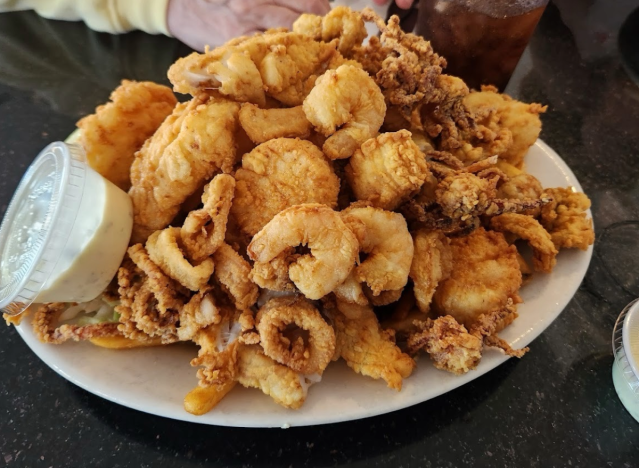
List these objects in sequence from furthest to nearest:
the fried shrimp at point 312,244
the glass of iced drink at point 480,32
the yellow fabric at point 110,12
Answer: the yellow fabric at point 110,12 → the glass of iced drink at point 480,32 → the fried shrimp at point 312,244

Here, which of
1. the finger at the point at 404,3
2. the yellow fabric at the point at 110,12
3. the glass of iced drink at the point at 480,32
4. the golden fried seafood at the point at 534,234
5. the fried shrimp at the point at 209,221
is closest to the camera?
the fried shrimp at the point at 209,221

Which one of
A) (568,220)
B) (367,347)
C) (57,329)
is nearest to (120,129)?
(57,329)

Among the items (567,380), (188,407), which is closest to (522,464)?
(567,380)

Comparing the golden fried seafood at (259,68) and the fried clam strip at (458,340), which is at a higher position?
the golden fried seafood at (259,68)

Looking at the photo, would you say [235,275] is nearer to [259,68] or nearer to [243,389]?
[243,389]

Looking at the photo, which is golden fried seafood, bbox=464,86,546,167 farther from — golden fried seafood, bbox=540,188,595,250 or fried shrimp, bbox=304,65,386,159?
fried shrimp, bbox=304,65,386,159

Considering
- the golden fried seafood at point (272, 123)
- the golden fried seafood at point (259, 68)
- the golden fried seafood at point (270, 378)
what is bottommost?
the golden fried seafood at point (270, 378)

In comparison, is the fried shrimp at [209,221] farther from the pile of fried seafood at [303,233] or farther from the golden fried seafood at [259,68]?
the golden fried seafood at [259,68]

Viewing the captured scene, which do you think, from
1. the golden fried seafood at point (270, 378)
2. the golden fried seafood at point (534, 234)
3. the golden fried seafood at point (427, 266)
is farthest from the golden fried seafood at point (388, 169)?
the golden fried seafood at point (270, 378)
